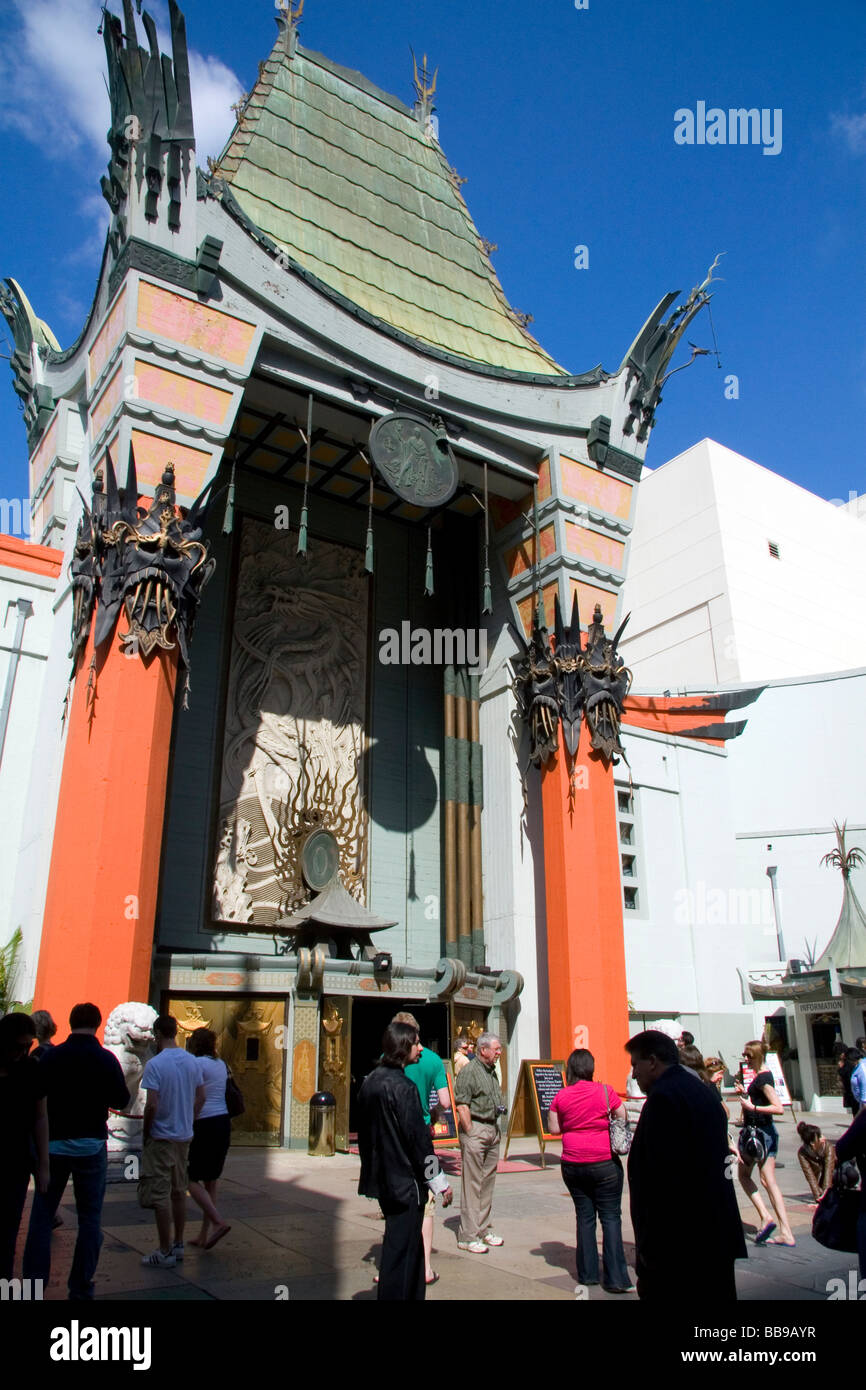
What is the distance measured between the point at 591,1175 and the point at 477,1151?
136 centimetres

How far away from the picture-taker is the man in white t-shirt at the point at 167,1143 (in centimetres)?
641

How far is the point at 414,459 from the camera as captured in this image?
17719 mm

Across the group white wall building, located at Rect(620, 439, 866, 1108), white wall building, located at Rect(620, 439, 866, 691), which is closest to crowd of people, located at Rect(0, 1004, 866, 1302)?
white wall building, located at Rect(620, 439, 866, 1108)

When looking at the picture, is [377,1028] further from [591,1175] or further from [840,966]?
[591,1175]

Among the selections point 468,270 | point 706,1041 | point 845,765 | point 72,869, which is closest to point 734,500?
point 845,765

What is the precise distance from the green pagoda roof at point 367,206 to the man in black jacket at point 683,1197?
16.6 m

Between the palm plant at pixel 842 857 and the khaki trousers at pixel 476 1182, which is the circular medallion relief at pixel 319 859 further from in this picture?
the palm plant at pixel 842 857

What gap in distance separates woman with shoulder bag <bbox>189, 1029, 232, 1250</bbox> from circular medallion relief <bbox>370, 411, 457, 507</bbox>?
1200 centimetres

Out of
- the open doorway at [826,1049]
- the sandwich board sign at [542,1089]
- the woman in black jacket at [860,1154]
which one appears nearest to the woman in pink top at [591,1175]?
the woman in black jacket at [860,1154]

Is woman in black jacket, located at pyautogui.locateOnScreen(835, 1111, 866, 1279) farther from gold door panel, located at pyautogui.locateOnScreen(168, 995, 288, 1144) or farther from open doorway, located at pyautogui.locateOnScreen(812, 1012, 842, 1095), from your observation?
open doorway, located at pyautogui.locateOnScreen(812, 1012, 842, 1095)

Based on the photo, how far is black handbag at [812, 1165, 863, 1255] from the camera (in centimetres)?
500

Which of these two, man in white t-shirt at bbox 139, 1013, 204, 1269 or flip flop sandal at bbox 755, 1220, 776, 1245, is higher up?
man in white t-shirt at bbox 139, 1013, 204, 1269

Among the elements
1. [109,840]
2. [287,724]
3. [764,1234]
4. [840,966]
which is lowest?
A: [764,1234]

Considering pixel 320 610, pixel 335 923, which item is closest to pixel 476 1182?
pixel 335 923
